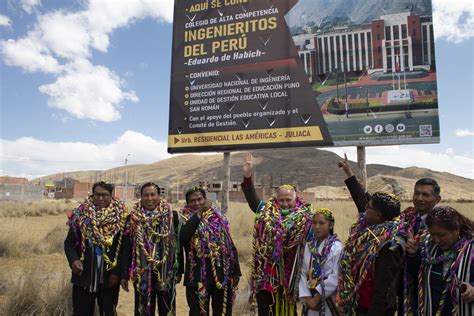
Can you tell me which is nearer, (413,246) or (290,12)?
(413,246)

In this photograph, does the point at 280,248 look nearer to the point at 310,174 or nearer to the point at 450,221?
the point at 450,221

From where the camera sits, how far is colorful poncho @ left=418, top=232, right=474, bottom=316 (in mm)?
2379

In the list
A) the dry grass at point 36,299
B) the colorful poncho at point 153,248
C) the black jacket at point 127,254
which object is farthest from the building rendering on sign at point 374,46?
the dry grass at point 36,299

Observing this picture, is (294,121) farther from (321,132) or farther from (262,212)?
(262,212)

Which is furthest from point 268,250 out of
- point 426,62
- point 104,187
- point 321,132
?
point 426,62

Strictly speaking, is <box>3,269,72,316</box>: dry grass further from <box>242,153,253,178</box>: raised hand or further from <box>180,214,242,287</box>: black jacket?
<box>242,153,253,178</box>: raised hand

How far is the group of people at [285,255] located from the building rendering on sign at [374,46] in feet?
10.7

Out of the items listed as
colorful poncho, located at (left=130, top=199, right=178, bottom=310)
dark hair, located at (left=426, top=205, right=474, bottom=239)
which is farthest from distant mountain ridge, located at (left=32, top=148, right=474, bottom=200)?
dark hair, located at (left=426, top=205, right=474, bottom=239)

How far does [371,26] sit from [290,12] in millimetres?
1469

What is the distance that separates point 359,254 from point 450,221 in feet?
2.25

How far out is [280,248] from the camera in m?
3.55

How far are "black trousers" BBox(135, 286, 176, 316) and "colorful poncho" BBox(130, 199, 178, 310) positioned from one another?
4cm

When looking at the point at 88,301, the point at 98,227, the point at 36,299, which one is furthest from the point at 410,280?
the point at 36,299

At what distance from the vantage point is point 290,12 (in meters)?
7.07
